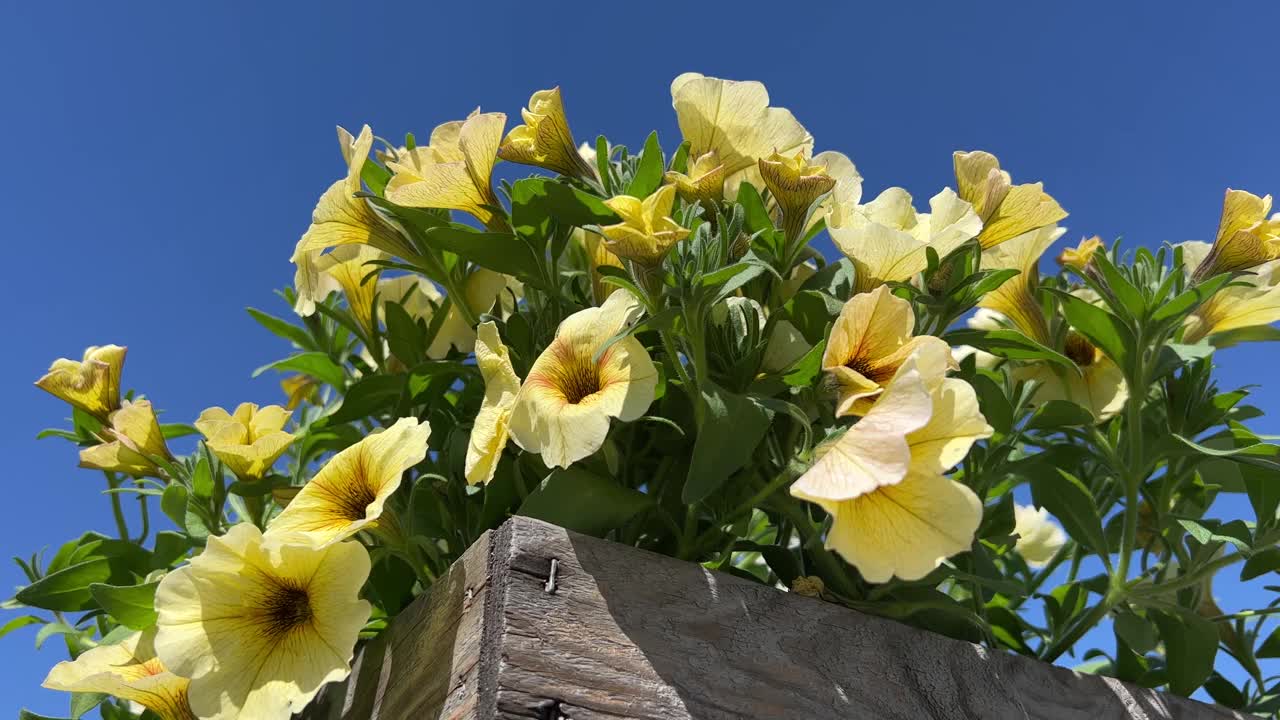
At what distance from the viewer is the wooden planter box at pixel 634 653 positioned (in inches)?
27.7

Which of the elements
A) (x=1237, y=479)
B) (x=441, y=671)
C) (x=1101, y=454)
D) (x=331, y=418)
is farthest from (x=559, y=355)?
(x=1237, y=479)

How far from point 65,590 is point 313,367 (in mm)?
386

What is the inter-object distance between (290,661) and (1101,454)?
3.11ft

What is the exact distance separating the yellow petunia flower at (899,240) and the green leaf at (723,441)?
0.20 metres

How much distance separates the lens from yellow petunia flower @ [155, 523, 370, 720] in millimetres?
801

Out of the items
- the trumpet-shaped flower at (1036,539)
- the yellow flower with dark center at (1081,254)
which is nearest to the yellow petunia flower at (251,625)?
the yellow flower with dark center at (1081,254)

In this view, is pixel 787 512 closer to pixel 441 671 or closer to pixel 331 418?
pixel 441 671

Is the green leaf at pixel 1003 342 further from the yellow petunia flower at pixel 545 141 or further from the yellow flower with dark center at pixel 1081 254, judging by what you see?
the yellow petunia flower at pixel 545 141

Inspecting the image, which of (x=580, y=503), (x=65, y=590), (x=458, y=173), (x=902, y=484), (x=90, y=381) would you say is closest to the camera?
(x=902, y=484)

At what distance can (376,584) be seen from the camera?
1.01 meters

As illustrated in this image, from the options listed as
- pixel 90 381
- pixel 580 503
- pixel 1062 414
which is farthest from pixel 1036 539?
pixel 90 381

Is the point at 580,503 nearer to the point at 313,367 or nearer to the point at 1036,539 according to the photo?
the point at 313,367

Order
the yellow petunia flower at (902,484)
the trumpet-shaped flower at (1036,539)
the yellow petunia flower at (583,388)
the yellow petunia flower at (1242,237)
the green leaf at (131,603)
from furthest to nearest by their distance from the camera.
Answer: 1. the trumpet-shaped flower at (1036,539)
2. the yellow petunia flower at (1242,237)
3. the green leaf at (131,603)
4. the yellow petunia flower at (583,388)
5. the yellow petunia flower at (902,484)

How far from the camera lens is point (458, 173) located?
967 millimetres
